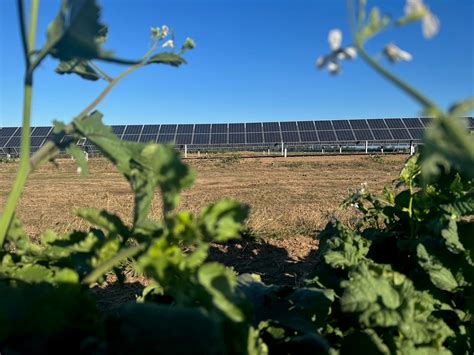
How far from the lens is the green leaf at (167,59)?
102 centimetres

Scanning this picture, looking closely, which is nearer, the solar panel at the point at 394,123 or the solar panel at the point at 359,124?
the solar panel at the point at 394,123

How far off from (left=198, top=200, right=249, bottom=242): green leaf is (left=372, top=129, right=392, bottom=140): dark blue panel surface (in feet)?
91.0

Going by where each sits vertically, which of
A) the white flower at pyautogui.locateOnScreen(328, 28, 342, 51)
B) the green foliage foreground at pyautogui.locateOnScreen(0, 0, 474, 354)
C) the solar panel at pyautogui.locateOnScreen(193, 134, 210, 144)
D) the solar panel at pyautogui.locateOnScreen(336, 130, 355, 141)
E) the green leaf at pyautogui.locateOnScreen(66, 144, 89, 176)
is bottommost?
the green foliage foreground at pyautogui.locateOnScreen(0, 0, 474, 354)

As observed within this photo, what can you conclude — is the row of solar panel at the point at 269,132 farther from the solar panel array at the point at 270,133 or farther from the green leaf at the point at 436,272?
the green leaf at the point at 436,272

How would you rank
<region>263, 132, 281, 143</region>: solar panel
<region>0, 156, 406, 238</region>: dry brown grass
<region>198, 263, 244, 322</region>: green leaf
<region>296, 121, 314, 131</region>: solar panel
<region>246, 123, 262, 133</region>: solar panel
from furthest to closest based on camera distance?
<region>246, 123, 262, 133</region>: solar panel, <region>296, 121, 314, 131</region>: solar panel, <region>263, 132, 281, 143</region>: solar panel, <region>0, 156, 406, 238</region>: dry brown grass, <region>198, 263, 244, 322</region>: green leaf

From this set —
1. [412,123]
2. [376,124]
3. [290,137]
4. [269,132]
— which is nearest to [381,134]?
[376,124]

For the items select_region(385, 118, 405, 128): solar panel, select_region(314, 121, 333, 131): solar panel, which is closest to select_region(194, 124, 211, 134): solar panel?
select_region(314, 121, 333, 131): solar panel

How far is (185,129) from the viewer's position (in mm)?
30875

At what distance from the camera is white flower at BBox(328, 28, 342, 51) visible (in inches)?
24.1

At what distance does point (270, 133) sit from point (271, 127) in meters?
1.33

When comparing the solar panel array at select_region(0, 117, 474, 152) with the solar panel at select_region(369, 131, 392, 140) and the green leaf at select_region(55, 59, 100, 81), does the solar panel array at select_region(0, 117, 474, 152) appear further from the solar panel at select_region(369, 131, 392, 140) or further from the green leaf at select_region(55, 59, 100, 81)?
the green leaf at select_region(55, 59, 100, 81)

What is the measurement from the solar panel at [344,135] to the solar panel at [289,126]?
281 cm

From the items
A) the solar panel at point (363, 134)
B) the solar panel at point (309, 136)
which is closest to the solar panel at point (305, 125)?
the solar panel at point (309, 136)

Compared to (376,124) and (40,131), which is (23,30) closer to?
(376,124)
